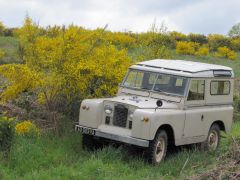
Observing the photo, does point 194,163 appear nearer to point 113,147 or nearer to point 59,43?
point 113,147

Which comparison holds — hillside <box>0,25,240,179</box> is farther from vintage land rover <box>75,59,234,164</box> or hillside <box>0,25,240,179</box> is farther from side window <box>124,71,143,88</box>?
side window <box>124,71,143,88</box>

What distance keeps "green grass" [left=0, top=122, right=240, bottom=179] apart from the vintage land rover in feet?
1.05

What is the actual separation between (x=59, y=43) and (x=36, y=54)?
714 millimetres

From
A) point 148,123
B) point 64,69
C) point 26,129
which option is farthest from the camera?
point 64,69

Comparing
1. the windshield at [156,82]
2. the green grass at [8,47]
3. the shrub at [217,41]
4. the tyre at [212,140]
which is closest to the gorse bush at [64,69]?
the windshield at [156,82]

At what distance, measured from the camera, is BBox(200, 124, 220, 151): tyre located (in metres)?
11.7

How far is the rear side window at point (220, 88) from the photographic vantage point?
38.9 feet

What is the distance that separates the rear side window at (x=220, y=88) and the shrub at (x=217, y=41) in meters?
29.7

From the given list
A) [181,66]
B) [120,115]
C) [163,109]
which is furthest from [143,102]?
[181,66]

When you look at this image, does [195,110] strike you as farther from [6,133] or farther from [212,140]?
[6,133]

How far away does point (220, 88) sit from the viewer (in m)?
12.2

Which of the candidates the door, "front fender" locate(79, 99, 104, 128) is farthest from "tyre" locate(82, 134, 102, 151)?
the door

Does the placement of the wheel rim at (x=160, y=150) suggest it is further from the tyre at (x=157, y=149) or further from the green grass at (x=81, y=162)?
the green grass at (x=81, y=162)

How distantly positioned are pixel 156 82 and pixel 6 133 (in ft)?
12.0
